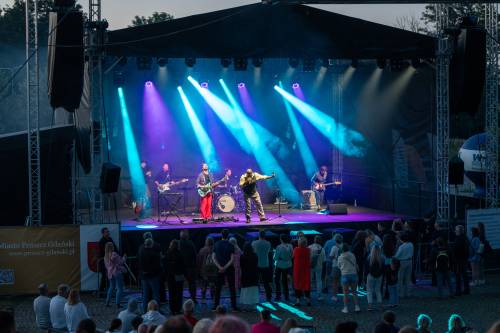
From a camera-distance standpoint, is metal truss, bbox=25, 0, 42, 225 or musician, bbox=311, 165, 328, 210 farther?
musician, bbox=311, 165, 328, 210

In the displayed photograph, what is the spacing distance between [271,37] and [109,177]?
5075 millimetres

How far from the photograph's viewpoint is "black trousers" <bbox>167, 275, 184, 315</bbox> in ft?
49.1

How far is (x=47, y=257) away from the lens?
54.3 feet

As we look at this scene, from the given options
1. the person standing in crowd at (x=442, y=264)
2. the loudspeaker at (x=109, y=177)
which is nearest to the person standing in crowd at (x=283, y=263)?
the person standing in crowd at (x=442, y=264)

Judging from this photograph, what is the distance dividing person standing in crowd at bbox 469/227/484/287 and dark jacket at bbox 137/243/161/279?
A: 677 cm

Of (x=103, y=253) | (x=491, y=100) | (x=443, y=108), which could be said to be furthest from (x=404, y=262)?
(x=103, y=253)

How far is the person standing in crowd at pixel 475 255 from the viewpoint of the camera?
1750 centimetres

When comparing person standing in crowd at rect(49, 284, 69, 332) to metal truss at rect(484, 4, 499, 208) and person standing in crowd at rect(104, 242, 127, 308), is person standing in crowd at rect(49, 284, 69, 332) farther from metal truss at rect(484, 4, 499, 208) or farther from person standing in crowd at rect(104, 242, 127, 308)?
metal truss at rect(484, 4, 499, 208)

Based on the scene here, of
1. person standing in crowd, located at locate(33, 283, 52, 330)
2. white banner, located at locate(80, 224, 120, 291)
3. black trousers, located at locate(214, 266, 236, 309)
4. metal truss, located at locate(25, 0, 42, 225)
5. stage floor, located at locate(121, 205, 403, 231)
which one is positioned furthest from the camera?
stage floor, located at locate(121, 205, 403, 231)

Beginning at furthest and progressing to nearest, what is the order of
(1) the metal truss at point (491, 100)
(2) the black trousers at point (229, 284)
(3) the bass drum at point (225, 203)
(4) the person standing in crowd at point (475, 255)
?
(3) the bass drum at point (225, 203) < (1) the metal truss at point (491, 100) < (4) the person standing in crowd at point (475, 255) < (2) the black trousers at point (229, 284)

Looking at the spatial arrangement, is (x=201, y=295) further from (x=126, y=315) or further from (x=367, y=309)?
(x=126, y=315)

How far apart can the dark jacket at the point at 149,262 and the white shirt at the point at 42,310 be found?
309 centimetres

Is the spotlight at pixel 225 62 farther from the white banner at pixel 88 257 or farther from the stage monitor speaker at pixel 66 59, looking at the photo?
the white banner at pixel 88 257

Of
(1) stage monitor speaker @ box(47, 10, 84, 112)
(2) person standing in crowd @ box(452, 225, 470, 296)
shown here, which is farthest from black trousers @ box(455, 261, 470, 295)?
(1) stage monitor speaker @ box(47, 10, 84, 112)
